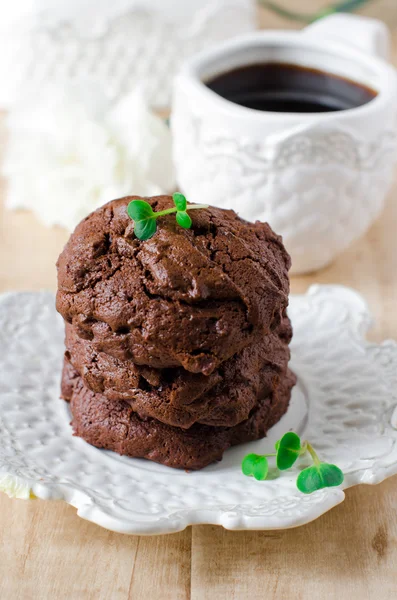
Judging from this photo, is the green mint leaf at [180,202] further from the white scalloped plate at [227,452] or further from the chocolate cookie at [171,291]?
the white scalloped plate at [227,452]

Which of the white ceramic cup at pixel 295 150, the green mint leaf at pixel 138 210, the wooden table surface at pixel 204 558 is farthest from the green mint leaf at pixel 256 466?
the white ceramic cup at pixel 295 150

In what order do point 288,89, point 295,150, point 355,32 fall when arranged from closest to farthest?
point 295,150 < point 288,89 < point 355,32

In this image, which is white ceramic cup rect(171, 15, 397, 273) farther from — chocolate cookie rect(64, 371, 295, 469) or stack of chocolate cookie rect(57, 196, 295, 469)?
chocolate cookie rect(64, 371, 295, 469)

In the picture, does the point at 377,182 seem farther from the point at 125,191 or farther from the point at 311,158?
the point at 125,191

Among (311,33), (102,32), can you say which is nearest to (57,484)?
(311,33)

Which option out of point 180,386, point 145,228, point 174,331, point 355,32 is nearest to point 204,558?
point 180,386

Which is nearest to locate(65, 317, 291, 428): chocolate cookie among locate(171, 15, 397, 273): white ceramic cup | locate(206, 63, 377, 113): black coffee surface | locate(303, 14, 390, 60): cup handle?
locate(171, 15, 397, 273): white ceramic cup

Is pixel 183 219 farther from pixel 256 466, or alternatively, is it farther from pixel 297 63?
pixel 297 63
